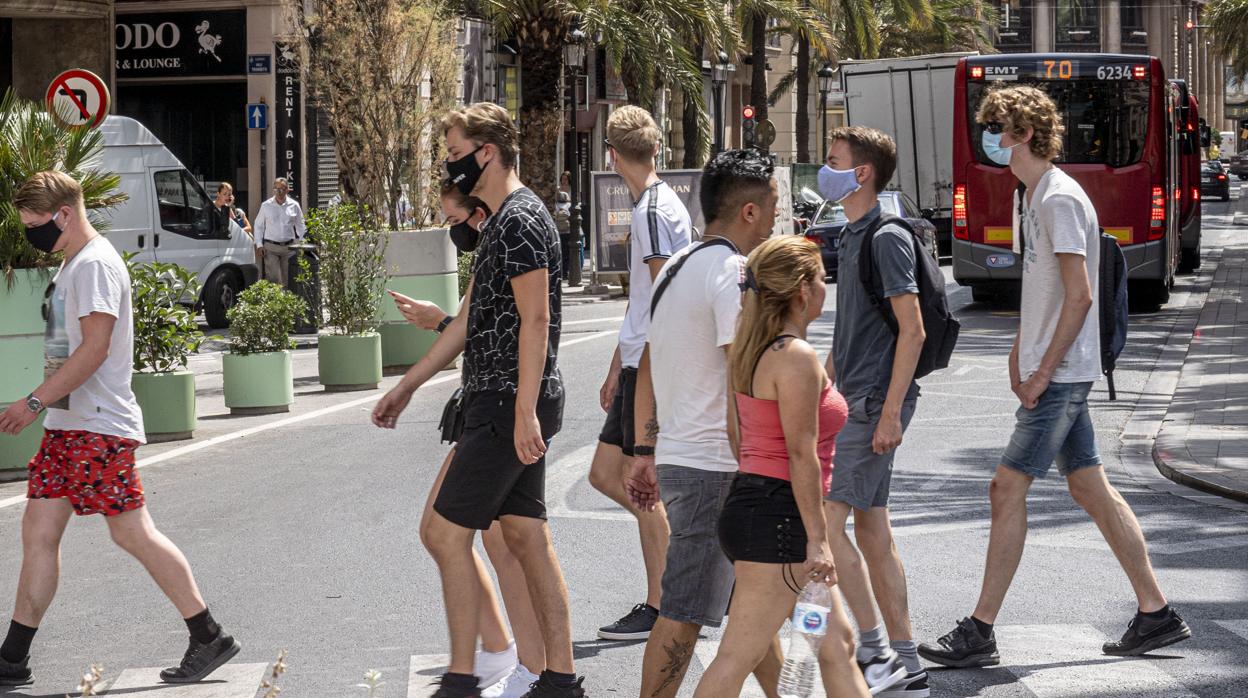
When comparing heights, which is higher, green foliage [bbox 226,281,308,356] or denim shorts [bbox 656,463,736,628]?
green foliage [bbox 226,281,308,356]

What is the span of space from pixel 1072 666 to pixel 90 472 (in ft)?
11.1

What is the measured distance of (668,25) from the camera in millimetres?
30359

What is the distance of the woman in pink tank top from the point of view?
4223 mm

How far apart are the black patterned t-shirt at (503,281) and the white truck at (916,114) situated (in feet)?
82.3

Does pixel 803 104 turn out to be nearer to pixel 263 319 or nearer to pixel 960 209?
pixel 960 209

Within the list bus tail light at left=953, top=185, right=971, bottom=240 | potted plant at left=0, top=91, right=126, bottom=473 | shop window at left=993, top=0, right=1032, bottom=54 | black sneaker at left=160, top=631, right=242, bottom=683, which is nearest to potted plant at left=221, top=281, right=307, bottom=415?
potted plant at left=0, top=91, right=126, bottom=473

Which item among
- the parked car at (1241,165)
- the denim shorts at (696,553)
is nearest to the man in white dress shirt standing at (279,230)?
the denim shorts at (696,553)

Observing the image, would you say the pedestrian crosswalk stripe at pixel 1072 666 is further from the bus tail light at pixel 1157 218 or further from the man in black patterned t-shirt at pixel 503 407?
the bus tail light at pixel 1157 218

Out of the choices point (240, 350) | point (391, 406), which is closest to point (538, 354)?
point (391, 406)

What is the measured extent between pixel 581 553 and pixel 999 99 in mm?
3021

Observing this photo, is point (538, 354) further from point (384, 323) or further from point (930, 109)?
point (930, 109)

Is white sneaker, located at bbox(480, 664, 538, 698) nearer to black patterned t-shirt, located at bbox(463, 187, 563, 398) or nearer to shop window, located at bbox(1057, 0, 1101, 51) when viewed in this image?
black patterned t-shirt, located at bbox(463, 187, 563, 398)

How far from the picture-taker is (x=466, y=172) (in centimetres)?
538

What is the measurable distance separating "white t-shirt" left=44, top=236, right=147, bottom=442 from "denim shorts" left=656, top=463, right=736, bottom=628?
2163 mm
